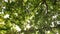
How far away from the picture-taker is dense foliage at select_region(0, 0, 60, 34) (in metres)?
1.43

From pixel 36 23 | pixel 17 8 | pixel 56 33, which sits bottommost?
pixel 56 33

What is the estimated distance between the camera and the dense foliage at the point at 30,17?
1435mm

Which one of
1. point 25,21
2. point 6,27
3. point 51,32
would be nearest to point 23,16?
point 25,21

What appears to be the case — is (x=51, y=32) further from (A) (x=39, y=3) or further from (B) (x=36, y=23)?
(A) (x=39, y=3)

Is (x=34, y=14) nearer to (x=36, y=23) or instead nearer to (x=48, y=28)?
(x=36, y=23)

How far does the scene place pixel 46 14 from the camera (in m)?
1.46

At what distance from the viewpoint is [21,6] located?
148 cm

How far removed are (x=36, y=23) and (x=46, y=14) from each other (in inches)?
5.7

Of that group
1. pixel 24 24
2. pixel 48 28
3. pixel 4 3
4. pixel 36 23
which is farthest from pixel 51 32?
pixel 4 3

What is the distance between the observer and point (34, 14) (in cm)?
145

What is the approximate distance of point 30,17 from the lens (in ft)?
4.78

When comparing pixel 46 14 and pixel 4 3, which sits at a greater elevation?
pixel 4 3

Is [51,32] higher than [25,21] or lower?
lower

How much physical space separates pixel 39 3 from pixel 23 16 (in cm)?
22
